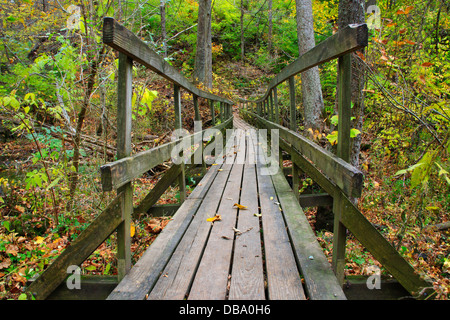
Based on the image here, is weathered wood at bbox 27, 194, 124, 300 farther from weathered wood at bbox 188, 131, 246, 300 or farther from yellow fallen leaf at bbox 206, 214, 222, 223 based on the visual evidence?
yellow fallen leaf at bbox 206, 214, 222, 223

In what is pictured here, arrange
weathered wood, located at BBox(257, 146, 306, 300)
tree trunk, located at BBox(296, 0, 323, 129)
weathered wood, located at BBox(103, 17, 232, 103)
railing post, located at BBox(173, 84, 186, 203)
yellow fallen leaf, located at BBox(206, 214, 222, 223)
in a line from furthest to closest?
tree trunk, located at BBox(296, 0, 323, 129) → railing post, located at BBox(173, 84, 186, 203) → yellow fallen leaf, located at BBox(206, 214, 222, 223) → weathered wood, located at BBox(257, 146, 306, 300) → weathered wood, located at BBox(103, 17, 232, 103)

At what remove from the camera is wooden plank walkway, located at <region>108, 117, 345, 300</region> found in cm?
178

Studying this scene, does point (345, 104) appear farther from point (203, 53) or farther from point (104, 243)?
point (203, 53)

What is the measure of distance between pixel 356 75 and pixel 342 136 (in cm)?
246

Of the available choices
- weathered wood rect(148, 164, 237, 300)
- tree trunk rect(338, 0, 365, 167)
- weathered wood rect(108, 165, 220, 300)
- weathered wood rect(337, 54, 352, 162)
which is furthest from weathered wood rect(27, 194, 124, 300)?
tree trunk rect(338, 0, 365, 167)

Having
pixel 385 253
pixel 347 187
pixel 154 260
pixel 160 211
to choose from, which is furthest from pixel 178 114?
pixel 385 253

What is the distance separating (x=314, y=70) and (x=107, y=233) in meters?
7.11

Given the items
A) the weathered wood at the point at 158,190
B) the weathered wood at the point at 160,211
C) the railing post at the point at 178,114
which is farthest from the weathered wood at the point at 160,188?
the weathered wood at the point at 160,211

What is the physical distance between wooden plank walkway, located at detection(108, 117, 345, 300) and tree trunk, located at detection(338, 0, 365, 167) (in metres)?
1.41

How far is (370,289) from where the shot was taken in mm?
1967
